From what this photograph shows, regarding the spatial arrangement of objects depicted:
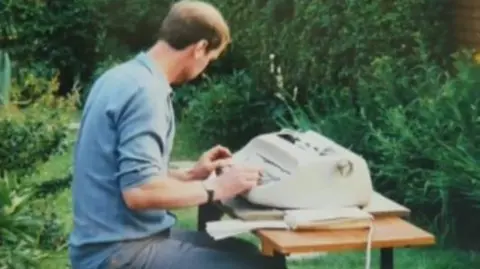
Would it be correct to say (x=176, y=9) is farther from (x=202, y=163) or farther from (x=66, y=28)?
(x=66, y=28)

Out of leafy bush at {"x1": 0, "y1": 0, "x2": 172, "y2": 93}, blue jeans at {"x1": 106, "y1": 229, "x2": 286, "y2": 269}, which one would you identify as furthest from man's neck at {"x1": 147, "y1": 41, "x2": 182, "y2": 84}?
leafy bush at {"x1": 0, "y1": 0, "x2": 172, "y2": 93}

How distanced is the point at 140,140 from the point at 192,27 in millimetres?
443

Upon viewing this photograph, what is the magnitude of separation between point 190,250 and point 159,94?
0.50m

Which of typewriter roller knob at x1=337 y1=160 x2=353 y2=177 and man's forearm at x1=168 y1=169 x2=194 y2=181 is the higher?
typewriter roller knob at x1=337 y1=160 x2=353 y2=177

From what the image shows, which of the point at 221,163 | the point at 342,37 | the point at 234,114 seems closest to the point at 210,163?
the point at 221,163

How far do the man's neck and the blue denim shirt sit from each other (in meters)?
0.03

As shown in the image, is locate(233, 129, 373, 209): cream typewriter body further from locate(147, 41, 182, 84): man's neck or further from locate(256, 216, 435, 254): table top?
locate(147, 41, 182, 84): man's neck

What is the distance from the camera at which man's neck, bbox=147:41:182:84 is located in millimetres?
3783

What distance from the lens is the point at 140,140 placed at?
3539mm

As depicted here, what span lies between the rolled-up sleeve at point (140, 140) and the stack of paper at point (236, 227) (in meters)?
0.25

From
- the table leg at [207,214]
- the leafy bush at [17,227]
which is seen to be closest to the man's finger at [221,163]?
the table leg at [207,214]

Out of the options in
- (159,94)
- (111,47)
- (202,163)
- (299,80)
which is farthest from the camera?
(111,47)

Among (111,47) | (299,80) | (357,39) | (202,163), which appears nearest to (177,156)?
(299,80)

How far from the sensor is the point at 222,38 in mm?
3797
